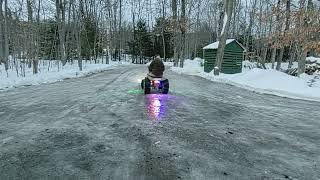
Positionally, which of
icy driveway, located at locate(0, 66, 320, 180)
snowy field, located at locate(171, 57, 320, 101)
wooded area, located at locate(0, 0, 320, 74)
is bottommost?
icy driveway, located at locate(0, 66, 320, 180)

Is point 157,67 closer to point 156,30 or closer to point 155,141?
point 155,141

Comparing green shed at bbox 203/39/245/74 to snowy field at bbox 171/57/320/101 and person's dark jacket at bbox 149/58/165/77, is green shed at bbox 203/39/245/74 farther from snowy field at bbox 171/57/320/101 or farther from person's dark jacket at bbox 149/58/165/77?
person's dark jacket at bbox 149/58/165/77

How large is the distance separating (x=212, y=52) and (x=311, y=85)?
14.0 metres

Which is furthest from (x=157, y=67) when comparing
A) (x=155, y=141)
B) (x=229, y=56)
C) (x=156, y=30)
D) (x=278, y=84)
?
(x=156, y=30)

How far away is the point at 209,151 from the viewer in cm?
607

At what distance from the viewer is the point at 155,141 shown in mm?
6484

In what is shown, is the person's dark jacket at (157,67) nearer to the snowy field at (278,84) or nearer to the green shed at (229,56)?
the snowy field at (278,84)

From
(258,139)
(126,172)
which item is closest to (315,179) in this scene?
(258,139)

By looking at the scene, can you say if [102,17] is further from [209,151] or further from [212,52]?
[209,151]

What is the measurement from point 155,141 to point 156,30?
6499 cm

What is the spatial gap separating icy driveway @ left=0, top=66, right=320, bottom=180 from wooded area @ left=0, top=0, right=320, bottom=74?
34.2 feet

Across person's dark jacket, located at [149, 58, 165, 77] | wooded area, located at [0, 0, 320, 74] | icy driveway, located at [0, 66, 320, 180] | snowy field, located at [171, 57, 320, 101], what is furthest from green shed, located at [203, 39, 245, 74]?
icy driveway, located at [0, 66, 320, 180]

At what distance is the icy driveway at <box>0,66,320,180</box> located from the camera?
510 cm

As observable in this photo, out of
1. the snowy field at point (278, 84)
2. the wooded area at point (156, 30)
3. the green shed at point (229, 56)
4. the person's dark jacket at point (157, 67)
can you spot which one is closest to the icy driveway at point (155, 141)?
the person's dark jacket at point (157, 67)
